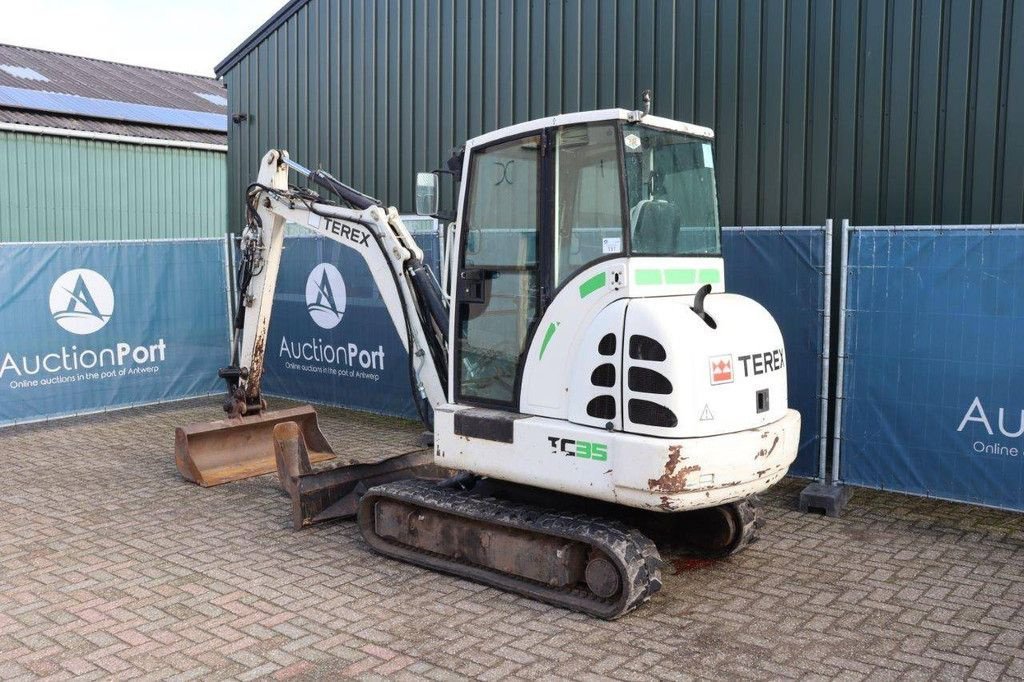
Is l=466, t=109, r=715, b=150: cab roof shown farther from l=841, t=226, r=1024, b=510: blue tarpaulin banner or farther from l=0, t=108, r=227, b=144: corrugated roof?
l=0, t=108, r=227, b=144: corrugated roof

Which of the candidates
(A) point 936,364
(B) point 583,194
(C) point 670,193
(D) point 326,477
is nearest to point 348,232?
A: (D) point 326,477

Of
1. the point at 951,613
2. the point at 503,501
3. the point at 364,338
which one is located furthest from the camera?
the point at 364,338

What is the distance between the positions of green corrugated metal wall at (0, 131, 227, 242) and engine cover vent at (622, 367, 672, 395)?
52.7 feet

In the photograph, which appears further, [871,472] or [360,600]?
[871,472]

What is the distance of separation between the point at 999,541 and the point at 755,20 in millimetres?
5434

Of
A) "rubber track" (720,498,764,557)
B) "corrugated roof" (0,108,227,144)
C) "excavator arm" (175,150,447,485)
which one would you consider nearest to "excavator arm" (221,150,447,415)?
"excavator arm" (175,150,447,485)

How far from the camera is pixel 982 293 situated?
719 cm

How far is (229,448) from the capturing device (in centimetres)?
873

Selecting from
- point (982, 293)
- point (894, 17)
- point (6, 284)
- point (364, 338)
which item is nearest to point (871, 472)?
point (982, 293)

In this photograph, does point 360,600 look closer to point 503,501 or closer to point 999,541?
point 503,501

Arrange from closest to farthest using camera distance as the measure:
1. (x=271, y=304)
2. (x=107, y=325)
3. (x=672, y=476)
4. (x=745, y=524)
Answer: (x=672, y=476), (x=745, y=524), (x=271, y=304), (x=107, y=325)

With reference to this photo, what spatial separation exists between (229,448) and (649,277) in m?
4.98

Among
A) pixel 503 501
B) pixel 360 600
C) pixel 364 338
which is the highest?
pixel 364 338

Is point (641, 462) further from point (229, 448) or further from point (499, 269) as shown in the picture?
point (229, 448)
